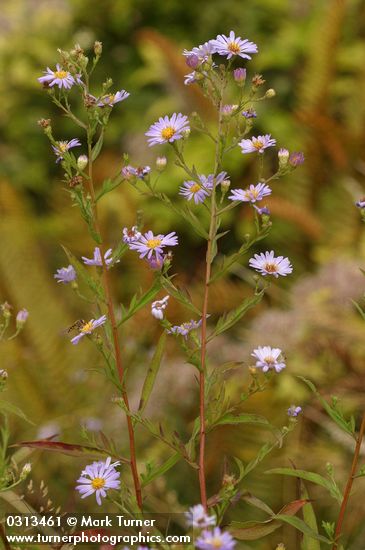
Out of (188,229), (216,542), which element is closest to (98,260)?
(216,542)

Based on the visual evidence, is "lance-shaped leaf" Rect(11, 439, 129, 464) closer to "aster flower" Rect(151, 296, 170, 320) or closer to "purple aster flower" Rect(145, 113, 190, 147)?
"aster flower" Rect(151, 296, 170, 320)

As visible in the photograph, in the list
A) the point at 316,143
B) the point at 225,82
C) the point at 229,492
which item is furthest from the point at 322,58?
the point at 229,492

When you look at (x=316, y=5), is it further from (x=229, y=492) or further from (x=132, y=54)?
(x=229, y=492)

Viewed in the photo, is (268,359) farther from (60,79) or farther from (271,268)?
(60,79)

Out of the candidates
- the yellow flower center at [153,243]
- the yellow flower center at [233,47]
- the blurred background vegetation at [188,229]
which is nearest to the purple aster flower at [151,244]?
the yellow flower center at [153,243]

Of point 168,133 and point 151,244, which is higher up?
point 168,133

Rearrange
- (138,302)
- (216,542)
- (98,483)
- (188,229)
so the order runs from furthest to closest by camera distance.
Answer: (188,229)
(138,302)
(98,483)
(216,542)

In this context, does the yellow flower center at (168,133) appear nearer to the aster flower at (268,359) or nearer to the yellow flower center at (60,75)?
the yellow flower center at (60,75)
